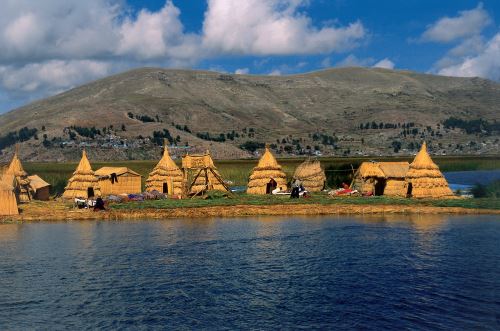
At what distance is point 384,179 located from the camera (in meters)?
61.5

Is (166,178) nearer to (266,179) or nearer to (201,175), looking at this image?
(201,175)

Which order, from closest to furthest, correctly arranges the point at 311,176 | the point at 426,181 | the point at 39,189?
the point at 426,181 < the point at 39,189 < the point at 311,176

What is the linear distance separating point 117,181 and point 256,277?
43282 millimetres

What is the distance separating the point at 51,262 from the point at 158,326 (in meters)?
12.8

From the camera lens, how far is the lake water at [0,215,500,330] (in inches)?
829

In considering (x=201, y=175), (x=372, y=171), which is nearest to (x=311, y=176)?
(x=372, y=171)

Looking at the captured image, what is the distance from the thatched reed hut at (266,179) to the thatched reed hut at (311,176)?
301cm

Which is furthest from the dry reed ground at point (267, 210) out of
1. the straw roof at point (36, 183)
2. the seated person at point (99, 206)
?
the straw roof at point (36, 183)

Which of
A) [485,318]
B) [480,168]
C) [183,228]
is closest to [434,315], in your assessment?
[485,318]

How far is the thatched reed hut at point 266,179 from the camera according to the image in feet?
210

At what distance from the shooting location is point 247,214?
50.2 metres

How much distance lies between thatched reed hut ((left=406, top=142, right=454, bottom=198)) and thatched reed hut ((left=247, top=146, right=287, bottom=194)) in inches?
563

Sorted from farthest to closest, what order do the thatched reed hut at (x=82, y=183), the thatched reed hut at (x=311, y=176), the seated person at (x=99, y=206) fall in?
the thatched reed hut at (x=311, y=176)
the thatched reed hut at (x=82, y=183)
the seated person at (x=99, y=206)

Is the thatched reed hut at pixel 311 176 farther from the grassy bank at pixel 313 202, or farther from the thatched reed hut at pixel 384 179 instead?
the grassy bank at pixel 313 202
